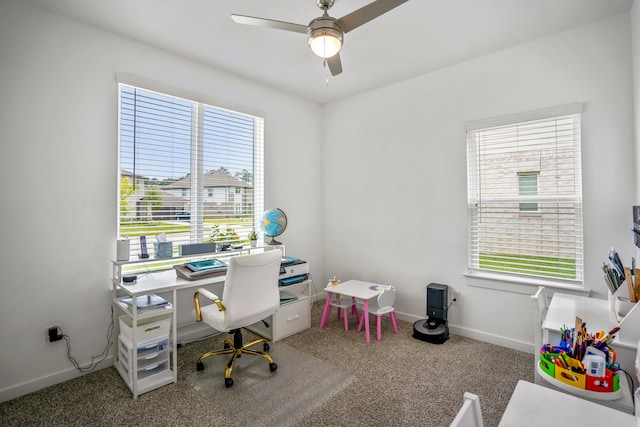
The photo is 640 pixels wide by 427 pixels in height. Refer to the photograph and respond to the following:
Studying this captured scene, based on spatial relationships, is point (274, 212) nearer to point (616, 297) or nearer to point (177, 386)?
point (177, 386)

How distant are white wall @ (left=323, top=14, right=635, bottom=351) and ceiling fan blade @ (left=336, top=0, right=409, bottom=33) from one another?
1687mm

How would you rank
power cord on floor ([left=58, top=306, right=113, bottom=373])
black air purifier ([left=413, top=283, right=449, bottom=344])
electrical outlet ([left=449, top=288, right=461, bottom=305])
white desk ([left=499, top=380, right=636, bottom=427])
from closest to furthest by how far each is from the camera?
white desk ([left=499, top=380, right=636, bottom=427]) < power cord on floor ([left=58, top=306, right=113, bottom=373]) < black air purifier ([left=413, top=283, right=449, bottom=344]) < electrical outlet ([left=449, top=288, right=461, bottom=305])

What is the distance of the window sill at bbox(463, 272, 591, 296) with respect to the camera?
249 cm

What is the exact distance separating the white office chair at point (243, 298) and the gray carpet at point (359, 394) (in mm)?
261

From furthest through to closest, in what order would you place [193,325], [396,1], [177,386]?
1. [193,325]
2. [177,386]
3. [396,1]

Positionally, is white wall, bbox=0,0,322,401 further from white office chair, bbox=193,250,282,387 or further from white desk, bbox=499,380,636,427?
white desk, bbox=499,380,636,427

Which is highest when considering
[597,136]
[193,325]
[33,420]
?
[597,136]

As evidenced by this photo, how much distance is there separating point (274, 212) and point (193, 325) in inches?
53.4

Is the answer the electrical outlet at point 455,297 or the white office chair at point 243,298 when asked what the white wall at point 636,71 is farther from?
the white office chair at point 243,298

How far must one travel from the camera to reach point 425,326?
3.05 metres

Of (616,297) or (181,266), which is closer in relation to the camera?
(616,297)

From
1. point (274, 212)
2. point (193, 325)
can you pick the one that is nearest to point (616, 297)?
point (274, 212)

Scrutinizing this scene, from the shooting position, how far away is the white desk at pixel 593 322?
4.17 ft

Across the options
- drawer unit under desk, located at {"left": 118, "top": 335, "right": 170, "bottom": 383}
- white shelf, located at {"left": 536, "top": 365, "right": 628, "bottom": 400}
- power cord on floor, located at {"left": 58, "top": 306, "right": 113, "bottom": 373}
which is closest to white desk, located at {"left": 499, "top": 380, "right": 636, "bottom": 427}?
white shelf, located at {"left": 536, "top": 365, "right": 628, "bottom": 400}
